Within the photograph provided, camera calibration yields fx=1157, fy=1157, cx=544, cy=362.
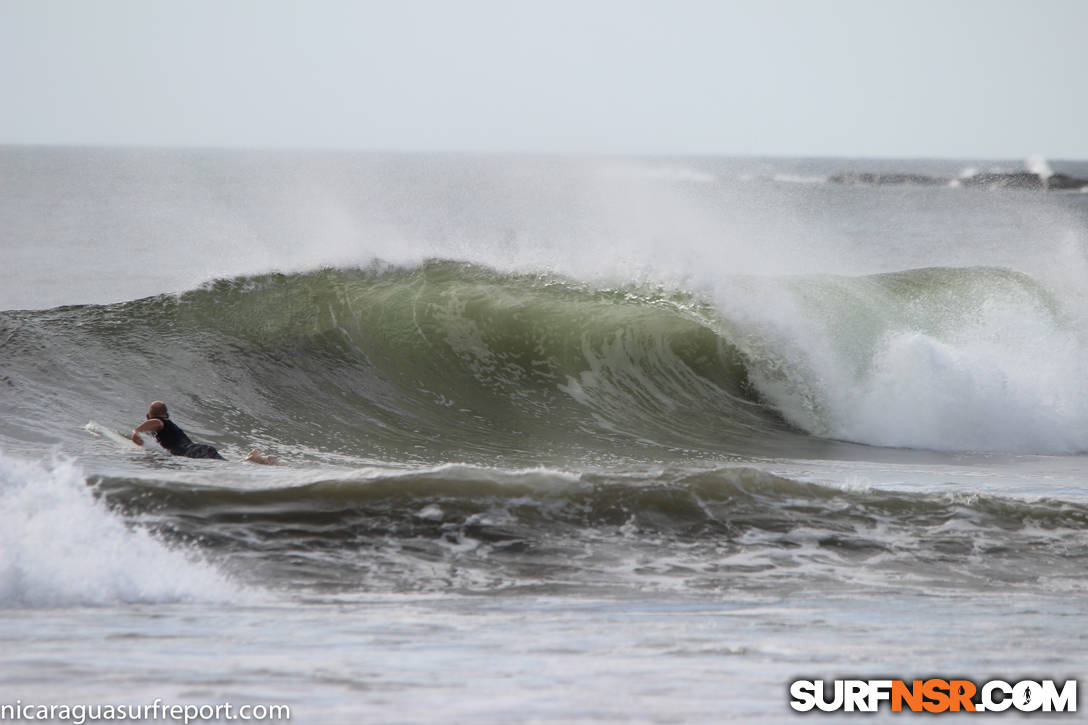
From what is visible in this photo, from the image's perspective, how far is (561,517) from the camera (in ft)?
25.3

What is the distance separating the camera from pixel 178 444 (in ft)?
31.9

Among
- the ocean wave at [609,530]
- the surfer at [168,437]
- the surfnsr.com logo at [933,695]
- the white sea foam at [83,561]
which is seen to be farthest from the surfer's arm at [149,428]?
the surfnsr.com logo at [933,695]

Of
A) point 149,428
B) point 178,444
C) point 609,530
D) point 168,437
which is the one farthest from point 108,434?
point 609,530

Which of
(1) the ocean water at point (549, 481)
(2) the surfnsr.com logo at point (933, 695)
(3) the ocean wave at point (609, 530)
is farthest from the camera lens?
(3) the ocean wave at point (609, 530)

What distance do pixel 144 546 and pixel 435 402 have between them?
6461 mm

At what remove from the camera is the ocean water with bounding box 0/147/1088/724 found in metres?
5.16

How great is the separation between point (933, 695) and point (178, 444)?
6.83m

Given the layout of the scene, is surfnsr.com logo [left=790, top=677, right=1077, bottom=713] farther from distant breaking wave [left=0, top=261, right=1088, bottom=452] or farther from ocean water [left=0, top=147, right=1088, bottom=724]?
distant breaking wave [left=0, top=261, right=1088, bottom=452]

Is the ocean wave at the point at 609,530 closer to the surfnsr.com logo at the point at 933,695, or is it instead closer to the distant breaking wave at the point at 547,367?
the surfnsr.com logo at the point at 933,695

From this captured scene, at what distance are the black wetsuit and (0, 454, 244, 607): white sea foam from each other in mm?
2471

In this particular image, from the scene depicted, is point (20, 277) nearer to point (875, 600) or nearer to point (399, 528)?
point (399, 528)

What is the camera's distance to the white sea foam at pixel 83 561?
6074mm

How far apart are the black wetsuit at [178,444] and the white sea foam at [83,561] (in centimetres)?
247

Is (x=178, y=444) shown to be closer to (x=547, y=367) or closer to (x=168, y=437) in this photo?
(x=168, y=437)
